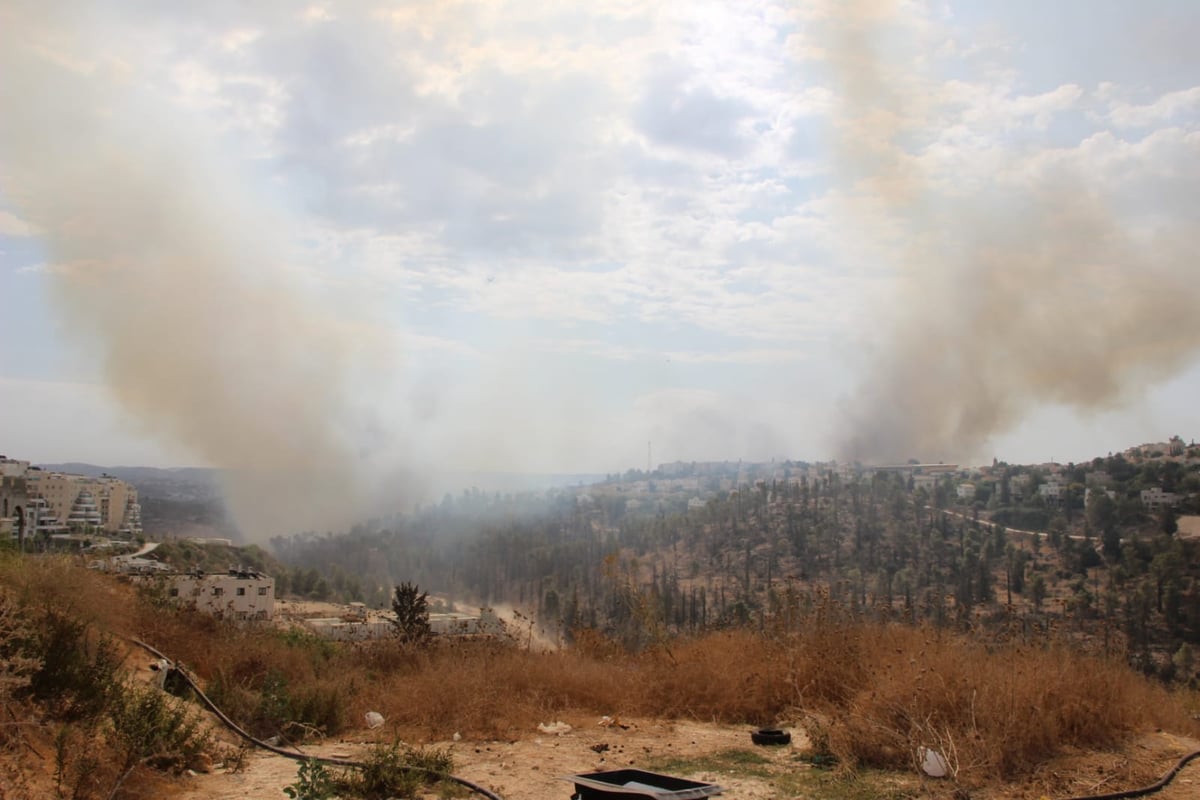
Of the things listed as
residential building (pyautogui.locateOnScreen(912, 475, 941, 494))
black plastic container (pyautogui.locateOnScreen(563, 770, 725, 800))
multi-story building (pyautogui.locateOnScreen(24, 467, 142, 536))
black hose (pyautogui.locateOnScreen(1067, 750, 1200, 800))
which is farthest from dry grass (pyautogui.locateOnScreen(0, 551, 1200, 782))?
residential building (pyautogui.locateOnScreen(912, 475, 941, 494))

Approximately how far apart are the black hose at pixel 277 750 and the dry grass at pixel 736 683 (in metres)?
0.31

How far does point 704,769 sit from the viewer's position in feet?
22.8

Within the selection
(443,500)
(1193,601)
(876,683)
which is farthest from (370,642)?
(443,500)

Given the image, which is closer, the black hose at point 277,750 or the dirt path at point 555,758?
the black hose at point 277,750

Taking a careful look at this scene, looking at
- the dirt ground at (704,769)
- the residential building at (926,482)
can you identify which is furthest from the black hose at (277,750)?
the residential building at (926,482)

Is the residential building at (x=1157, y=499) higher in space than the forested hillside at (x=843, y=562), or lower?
higher

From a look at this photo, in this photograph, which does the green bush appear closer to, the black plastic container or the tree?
the black plastic container

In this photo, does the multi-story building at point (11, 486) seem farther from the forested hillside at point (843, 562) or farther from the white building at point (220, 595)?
the forested hillside at point (843, 562)

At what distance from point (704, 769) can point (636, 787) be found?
1.55 m

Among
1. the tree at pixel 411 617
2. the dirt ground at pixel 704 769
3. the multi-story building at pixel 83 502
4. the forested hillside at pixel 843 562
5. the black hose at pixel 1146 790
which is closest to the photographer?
the black hose at pixel 1146 790

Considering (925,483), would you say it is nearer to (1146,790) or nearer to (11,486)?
(11,486)

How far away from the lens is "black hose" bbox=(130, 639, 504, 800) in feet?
19.9

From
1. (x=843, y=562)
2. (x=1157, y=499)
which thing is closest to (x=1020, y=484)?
(x=1157, y=499)

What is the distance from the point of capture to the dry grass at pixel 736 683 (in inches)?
269
